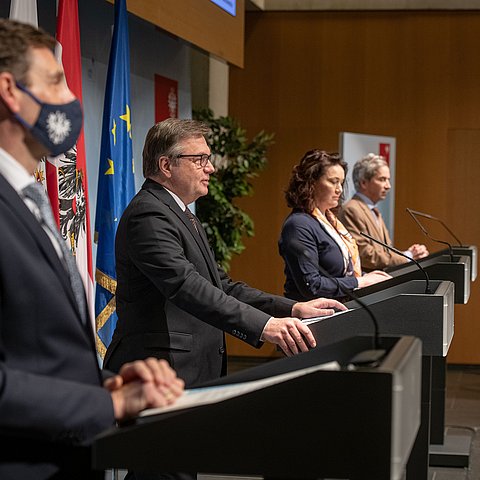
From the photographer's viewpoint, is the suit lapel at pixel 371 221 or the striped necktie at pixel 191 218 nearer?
the striped necktie at pixel 191 218

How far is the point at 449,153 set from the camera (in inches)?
366

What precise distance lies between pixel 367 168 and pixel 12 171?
5.25 m

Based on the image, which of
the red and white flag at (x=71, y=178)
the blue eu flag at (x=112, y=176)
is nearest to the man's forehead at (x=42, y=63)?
the red and white flag at (x=71, y=178)

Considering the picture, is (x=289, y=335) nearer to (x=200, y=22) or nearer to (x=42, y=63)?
(x=42, y=63)

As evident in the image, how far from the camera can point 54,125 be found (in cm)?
182

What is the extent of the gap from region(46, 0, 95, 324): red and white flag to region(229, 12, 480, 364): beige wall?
5.36 m

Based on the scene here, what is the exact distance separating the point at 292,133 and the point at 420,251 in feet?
10.2

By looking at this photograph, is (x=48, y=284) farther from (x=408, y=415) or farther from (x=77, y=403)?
(x=408, y=415)

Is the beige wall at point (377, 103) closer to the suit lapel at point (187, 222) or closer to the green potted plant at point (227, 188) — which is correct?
the green potted plant at point (227, 188)

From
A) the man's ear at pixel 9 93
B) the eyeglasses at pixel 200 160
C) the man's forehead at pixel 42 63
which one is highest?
the man's forehead at pixel 42 63

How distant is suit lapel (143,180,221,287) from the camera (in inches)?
135

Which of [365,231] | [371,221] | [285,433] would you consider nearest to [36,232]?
[285,433]

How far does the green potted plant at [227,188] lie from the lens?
731 centimetres

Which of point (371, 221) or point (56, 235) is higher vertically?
point (56, 235)
